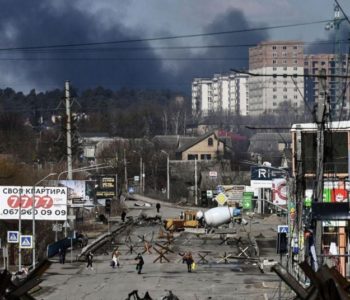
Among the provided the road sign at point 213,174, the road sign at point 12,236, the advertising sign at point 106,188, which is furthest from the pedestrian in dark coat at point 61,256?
the road sign at point 213,174

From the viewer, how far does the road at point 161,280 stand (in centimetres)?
4400

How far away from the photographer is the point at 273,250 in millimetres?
70188

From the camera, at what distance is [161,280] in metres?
50.4

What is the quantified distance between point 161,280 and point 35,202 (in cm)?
1462

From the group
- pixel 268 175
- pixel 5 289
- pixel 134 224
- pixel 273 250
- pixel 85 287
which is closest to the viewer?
pixel 5 289

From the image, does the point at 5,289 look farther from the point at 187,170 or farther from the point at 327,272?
the point at 187,170

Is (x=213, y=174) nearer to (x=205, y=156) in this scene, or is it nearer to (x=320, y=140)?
(x=205, y=156)

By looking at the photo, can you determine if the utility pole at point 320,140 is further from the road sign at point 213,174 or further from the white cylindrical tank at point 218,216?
the road sign at point 213,174

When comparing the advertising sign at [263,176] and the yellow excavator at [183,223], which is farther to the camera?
the yellow excavator at [183,223]

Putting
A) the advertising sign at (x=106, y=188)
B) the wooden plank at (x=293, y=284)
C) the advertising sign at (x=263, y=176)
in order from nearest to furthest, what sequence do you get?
the wooden plank at (x=293, y=284)
the advertising sign at (x=263, y=176)
the advertising sign at (x=106, y=188)

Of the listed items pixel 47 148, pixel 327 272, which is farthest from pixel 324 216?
pixel 47 148

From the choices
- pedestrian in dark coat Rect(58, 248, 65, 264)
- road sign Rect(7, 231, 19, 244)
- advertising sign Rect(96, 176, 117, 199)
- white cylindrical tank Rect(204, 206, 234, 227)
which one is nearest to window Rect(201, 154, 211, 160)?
advertising sign Rect(96, 176, 117, 199)

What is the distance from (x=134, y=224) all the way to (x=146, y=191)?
6094 centimetres

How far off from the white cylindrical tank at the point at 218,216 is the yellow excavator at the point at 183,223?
2470 millimetres
